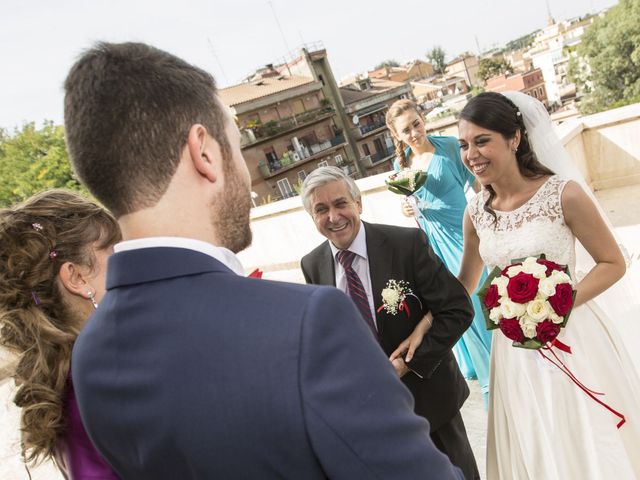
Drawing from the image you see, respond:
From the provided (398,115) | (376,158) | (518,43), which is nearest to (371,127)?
(376,158)

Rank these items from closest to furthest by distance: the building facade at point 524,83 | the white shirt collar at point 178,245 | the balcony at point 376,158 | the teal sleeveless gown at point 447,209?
the white shirt collar at point 178,245
the teal sleeveless gown at point 447,209
the balcony at point 376,158
the building facade at point 524,83

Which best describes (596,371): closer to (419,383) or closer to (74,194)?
(419,383)

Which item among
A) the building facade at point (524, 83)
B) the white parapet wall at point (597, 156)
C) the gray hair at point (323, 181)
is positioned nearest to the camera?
the gray hair at point (323, 181)

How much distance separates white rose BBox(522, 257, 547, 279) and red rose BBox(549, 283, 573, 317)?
0.10 m

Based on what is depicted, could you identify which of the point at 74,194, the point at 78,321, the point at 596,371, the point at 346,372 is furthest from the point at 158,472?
the point at 596,371

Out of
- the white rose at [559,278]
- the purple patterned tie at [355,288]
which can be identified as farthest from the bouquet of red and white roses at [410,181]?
the white rose at [559,278]

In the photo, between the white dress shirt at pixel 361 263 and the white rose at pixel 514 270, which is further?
the white dress shirt at pixel 361 263

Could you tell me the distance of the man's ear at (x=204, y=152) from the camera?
3.05 feet

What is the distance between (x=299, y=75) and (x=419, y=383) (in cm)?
4659

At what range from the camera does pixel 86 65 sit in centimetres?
93

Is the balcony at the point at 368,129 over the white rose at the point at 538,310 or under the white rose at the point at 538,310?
under

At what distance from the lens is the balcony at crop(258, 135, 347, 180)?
38312mm

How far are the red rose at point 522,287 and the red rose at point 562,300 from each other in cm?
9

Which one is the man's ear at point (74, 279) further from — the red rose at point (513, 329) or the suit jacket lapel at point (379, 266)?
the red rose at point (513, 329)
